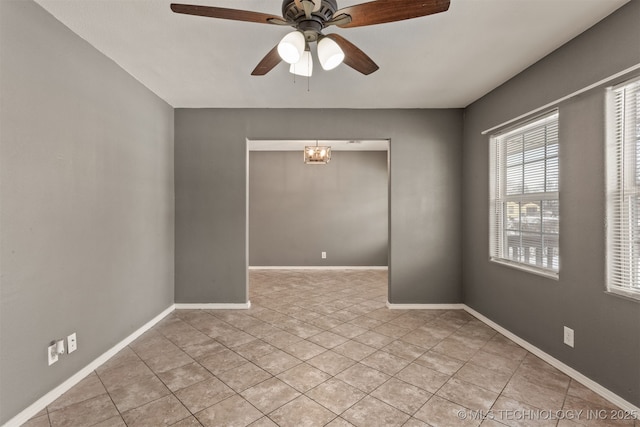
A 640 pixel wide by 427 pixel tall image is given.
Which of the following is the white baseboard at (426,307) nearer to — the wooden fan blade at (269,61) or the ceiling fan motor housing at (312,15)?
the wooden fan blade at (269,61)

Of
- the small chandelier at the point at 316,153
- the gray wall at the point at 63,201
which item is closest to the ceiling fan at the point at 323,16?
the gray wall at the point at 63,201

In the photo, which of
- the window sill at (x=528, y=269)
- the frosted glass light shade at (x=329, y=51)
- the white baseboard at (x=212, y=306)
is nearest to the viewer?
the frosted glass light shade at (x=329, y=51)

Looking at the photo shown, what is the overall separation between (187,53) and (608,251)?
138 inches

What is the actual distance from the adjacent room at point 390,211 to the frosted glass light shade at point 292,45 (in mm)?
14

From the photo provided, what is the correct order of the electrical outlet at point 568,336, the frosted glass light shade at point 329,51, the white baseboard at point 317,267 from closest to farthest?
the frosted glass light shade at point 329,51, the electrical outlet at point 568,336, the white baseboard at point 317,267

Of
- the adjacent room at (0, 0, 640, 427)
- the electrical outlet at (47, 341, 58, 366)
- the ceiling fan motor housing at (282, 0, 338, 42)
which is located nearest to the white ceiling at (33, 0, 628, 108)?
the adjacent room at (0, 0, 640, 427)

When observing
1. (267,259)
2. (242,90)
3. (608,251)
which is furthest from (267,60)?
(267,259)

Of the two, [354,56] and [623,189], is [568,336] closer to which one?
[623,189]

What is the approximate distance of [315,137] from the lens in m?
3.69

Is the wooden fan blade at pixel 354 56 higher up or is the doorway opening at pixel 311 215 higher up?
the wooden fan blade at pixel 354 56

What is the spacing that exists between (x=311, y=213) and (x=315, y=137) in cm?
271

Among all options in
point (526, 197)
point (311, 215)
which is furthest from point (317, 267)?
point (526, 197)

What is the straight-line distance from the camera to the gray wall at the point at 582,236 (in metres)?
1.80

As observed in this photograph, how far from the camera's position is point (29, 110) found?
1.75 m
